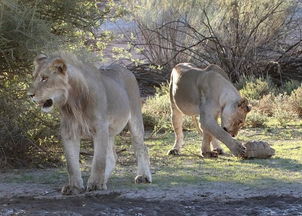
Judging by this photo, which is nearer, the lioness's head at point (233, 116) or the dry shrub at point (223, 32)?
the lioness's head at point (233, 116)

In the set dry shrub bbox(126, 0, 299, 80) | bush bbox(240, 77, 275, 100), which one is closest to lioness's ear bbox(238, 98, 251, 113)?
bush bbox(240, 77, 275, 100)

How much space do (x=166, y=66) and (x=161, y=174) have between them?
41.9 ft

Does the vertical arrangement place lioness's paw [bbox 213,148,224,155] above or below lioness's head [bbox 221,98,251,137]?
below

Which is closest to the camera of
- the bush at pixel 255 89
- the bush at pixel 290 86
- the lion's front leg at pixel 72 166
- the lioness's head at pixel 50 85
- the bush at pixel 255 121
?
the lioness's head at pixel 50 85

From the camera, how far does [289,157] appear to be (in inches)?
399

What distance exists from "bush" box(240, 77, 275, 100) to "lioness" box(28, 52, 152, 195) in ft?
33.0

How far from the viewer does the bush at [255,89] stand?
57.7 feet

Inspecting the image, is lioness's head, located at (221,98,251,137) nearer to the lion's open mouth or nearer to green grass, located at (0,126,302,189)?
green grass, located at (0,126,302,189)

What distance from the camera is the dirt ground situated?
21.8 ft

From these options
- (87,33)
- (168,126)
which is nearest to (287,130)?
(168,126)

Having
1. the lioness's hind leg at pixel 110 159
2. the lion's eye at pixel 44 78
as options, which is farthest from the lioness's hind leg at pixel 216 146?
the lion's eye at pixel 44 78

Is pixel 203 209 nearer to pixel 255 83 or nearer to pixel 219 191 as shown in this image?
pixel 219 191

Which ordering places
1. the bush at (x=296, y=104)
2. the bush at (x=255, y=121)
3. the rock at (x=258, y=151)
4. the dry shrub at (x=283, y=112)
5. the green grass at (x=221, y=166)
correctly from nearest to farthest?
the green grass at (x=221, y=166) → the rock at (x=258, y=151) → the bush at (x=255, y=121) → the dry shrub at (x=283, y=112) → the bush at (x=296, y=104)

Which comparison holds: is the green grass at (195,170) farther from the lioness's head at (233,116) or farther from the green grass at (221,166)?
A: the lioness's head at (233,116)
